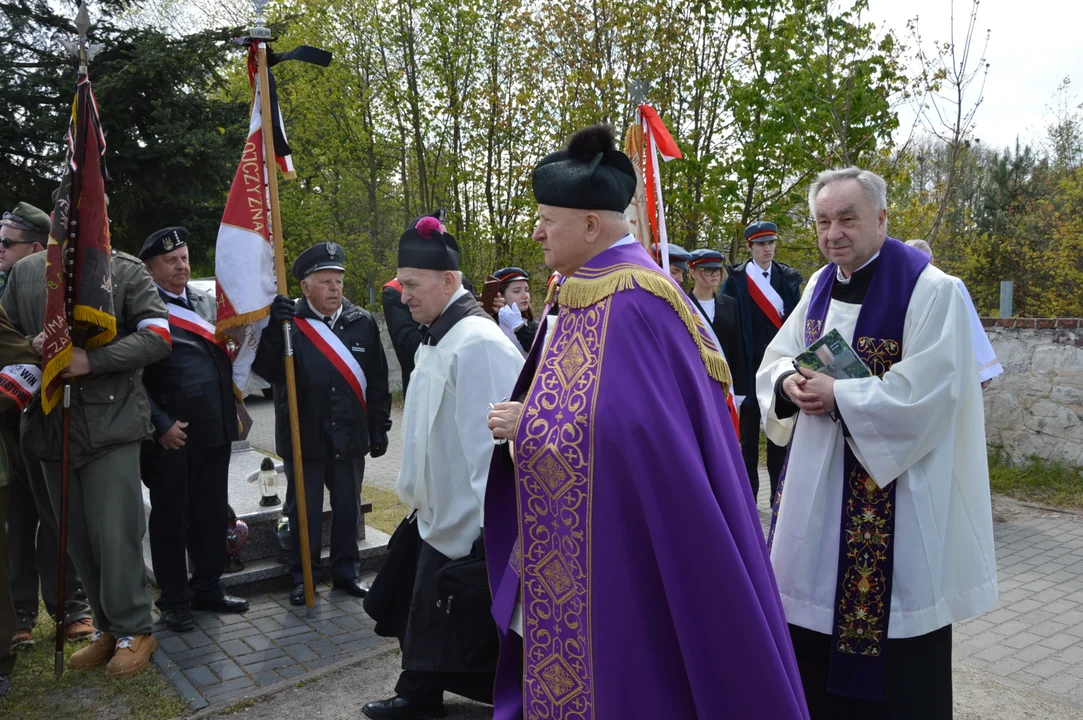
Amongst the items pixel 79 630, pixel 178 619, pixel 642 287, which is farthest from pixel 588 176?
pixel 79 630

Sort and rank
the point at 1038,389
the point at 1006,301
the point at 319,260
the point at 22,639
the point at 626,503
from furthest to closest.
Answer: the point at 1006,301
the point at 1038,389
the point at 319,260
the point at 22,639
the point at 626,503

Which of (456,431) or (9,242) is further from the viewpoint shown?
(9,242)

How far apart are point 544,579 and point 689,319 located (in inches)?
31.6

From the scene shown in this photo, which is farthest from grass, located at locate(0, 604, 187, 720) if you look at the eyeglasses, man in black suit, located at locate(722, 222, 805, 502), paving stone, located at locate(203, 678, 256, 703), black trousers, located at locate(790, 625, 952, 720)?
man in black suit, located at locate(722, 222, 805, 502)

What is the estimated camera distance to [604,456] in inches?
85.1

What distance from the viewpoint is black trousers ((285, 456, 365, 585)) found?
5668mm

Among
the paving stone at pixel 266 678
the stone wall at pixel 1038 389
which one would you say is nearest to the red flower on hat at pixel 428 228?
the paving stone at pixel 266 678

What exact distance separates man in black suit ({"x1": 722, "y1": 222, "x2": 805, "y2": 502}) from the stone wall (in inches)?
91.8

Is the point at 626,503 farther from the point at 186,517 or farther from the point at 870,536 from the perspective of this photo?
the point at 186,517

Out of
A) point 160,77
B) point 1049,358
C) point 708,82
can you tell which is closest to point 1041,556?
point 1049,358

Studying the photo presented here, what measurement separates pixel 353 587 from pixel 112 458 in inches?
72.3

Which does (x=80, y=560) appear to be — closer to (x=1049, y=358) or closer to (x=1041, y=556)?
(x=1041, y=556)

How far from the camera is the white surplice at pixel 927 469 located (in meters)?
3.01

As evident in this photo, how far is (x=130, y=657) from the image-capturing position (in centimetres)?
447
